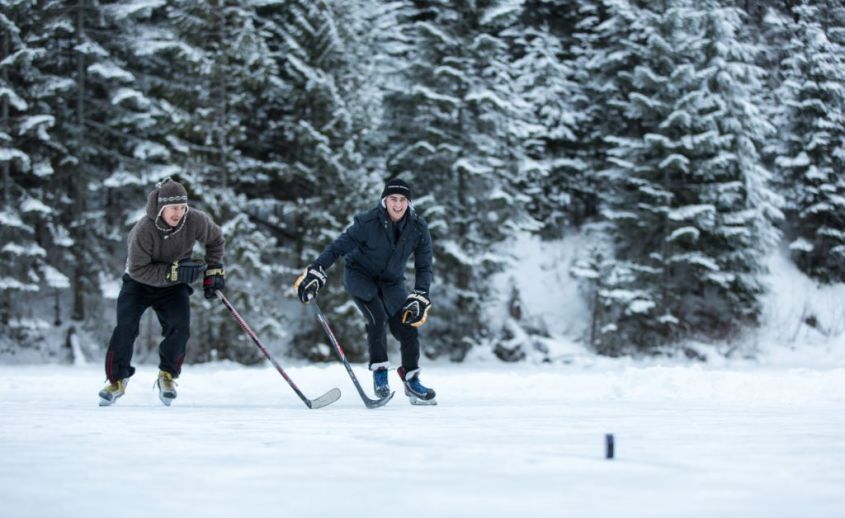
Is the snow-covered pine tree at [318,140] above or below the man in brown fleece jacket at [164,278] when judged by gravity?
above

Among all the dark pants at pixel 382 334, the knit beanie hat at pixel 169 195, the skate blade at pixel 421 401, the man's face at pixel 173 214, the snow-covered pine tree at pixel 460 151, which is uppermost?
the snow-covered pine tree at pixel 460 151

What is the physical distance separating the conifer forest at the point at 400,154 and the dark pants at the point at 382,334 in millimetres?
10707

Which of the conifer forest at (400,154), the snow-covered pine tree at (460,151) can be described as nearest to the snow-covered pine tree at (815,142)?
the conifer forest at (400,154)

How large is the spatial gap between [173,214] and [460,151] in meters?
13.5

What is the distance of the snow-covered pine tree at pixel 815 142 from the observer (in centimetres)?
2081

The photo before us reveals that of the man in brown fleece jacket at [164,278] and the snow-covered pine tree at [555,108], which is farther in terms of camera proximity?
the snow-covered pine tree at [555,108]

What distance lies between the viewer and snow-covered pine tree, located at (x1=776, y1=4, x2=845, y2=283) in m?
20.8

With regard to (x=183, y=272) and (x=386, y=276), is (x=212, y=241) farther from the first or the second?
(x=386, y=276)

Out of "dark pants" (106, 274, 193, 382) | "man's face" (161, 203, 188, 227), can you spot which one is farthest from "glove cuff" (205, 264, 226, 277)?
"man's face" (161, 203, 188, 227)

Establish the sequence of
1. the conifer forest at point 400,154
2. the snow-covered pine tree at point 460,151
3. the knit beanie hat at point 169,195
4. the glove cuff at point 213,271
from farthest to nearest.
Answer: the snow-covered pine tree at point 460,151 → the conifer forest at point 400,154 → the glove cuff at point 213,271 → the knit beanie hat at point 169,195

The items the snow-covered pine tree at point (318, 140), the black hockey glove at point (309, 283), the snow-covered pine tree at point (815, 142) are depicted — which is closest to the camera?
the black hockey glove at point (309, 283)

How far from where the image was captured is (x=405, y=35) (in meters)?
23.2

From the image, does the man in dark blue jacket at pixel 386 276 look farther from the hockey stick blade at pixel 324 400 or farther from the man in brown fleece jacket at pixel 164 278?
the man in brown fleece jacket at pixel 164 278

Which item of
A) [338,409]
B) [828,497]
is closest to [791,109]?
[338,409]
